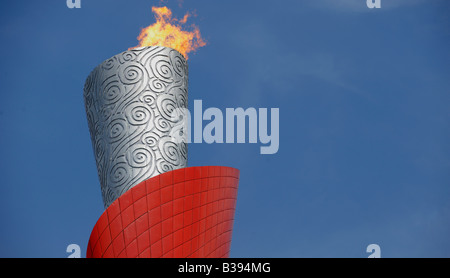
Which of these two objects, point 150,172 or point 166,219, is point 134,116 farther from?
point 166,219

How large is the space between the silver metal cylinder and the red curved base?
90 centimetres

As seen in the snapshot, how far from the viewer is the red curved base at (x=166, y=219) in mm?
8438

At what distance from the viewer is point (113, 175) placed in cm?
973

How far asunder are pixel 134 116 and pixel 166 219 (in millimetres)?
2346

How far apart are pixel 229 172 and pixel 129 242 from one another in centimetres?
281

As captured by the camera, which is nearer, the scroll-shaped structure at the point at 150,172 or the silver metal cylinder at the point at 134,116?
the scroll-shaped structure at the point at 150,172

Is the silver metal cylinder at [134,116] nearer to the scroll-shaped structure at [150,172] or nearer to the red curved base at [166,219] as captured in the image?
the scroll-shaped structure at [150,172]

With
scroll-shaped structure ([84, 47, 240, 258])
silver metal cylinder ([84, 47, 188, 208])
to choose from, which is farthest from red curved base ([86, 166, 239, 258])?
silver metal cylinder ([84, 47, 188, 208])

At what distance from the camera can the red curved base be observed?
332 inches

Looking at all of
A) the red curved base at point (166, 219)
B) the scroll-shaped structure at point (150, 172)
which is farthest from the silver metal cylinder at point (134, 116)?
the red curved base at point (166, 219)

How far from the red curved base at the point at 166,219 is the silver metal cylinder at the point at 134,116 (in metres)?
0.90

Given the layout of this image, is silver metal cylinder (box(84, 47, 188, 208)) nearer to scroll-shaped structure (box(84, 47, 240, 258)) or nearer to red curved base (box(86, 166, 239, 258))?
scroll-shaped structure (box(84, 47, 240, 258))
